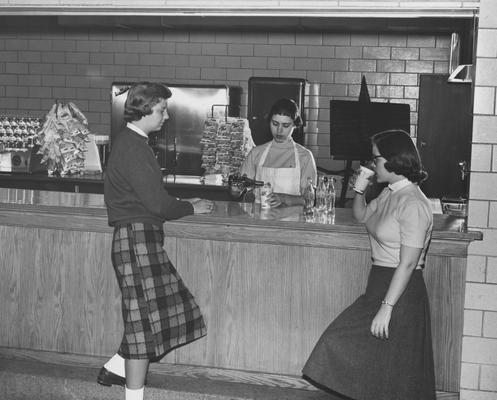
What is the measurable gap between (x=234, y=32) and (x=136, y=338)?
6205 millimetres

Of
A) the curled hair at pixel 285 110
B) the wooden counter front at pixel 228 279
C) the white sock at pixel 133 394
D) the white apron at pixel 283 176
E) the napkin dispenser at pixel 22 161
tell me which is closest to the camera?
the white sock at pixel 133 394

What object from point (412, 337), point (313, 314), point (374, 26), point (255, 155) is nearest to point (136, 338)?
point (313, 314)

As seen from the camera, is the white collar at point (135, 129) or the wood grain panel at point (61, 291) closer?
the white collar at point (135, 129)

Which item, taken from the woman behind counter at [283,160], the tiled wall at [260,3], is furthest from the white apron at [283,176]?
the tiled wall at [260,3]

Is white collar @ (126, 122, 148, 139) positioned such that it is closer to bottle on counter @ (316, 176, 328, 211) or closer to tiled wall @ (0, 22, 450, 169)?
bottle on counter @ (316, 176, 328, 211)

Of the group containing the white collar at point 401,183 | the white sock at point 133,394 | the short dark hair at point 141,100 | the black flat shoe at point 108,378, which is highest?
the short dark hair at point 141,100

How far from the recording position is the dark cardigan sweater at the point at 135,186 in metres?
3.94

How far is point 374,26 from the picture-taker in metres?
8.80

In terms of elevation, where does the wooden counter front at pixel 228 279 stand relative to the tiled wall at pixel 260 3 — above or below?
below

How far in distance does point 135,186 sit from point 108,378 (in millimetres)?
1177

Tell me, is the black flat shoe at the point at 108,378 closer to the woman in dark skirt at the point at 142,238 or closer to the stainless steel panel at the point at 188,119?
the woman in dark skirt at the point at 142,238

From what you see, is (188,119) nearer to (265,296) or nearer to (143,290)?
(265,296)

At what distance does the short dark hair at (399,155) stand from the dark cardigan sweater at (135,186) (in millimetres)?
999

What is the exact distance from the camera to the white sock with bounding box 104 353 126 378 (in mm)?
4562
